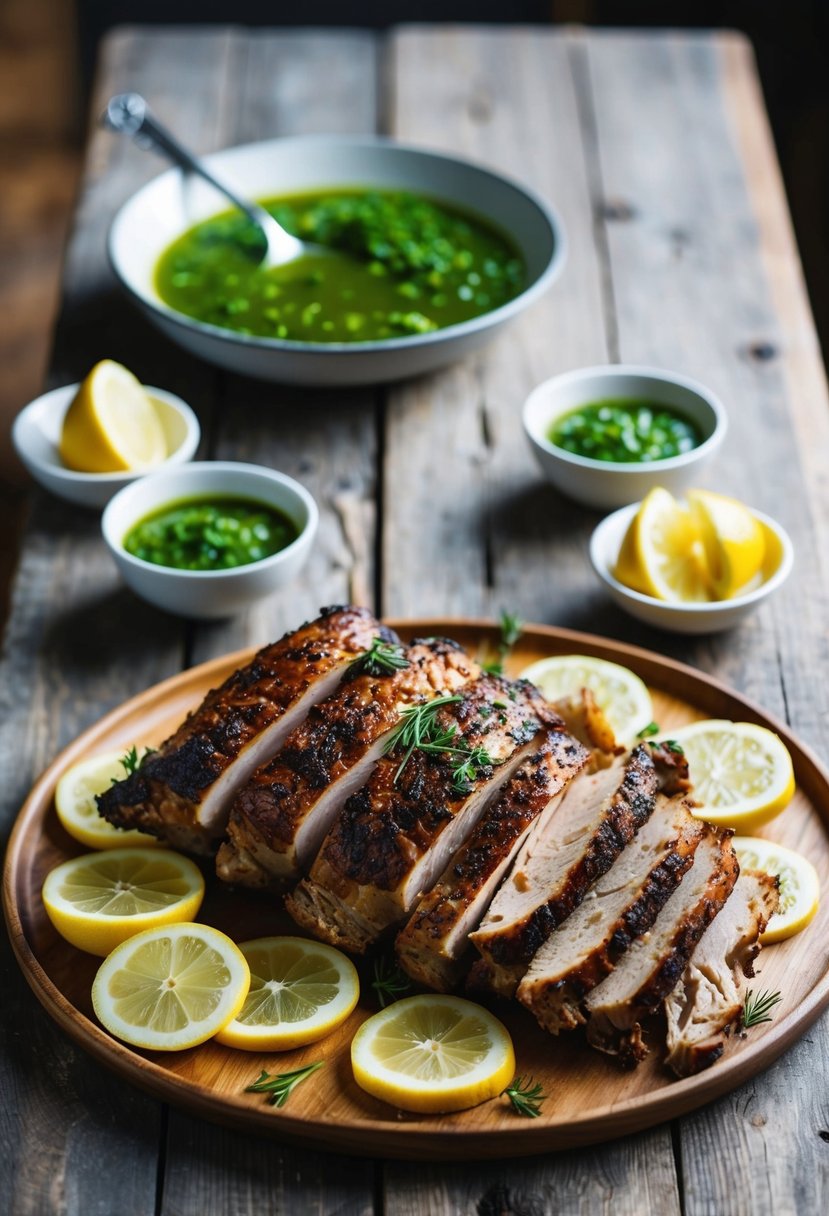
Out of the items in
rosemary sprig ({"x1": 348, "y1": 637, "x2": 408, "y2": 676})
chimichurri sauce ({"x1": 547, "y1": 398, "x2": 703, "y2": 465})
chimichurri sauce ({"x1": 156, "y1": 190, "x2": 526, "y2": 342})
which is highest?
rosemary sprig ({"x1": 348, "y1": 637, "x2": 408, "y2": 676})

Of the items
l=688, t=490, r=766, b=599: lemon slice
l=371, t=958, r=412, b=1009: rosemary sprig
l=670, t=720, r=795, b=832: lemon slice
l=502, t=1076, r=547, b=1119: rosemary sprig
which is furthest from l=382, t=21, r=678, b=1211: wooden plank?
→ l=670, t=720, r=795, b=832: lemon slice

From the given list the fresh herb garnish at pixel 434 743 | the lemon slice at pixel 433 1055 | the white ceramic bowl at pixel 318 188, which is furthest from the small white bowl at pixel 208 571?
the lemon slice at pixel 433 1055

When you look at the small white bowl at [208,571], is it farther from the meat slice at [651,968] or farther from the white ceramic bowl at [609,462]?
the meat slice at [651,968]

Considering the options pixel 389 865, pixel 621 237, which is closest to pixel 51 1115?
pixel 389 865

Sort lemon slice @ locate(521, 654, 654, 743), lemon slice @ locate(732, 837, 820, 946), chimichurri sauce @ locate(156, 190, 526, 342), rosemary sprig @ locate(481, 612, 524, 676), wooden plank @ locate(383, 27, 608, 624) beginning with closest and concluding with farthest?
lemon slice @ locate(732, 837, 820, 946) < lemon slice @ locate(521, 654, 654, 743) < rosemary sprig @ locate(481, 612, 524, 676) < wooden plank @ locate(383, 27, 608, 624) < chimichurri sauce @ locate(156, 190, 526, 342)

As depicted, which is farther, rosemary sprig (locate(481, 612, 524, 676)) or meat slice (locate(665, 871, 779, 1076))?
rosemary sprig (locate(481, 612, 524, 676))

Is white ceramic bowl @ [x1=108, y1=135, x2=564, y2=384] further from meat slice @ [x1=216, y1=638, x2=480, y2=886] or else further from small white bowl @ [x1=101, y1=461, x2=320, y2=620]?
meat slice @ [x1=216, y1=638, x2=480, y2=886]
